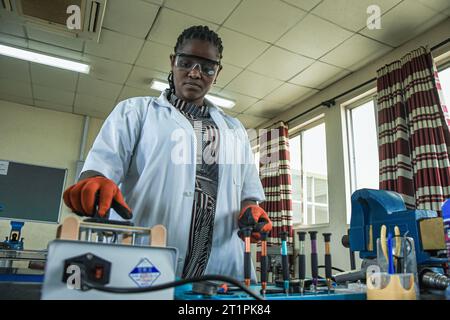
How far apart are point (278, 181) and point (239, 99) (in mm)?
1103

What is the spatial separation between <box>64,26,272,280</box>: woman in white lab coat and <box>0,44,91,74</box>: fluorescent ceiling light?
2756 mm

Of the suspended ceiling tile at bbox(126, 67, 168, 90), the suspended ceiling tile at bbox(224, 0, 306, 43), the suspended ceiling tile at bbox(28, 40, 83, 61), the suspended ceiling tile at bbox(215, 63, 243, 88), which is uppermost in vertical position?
the suspended ceiling tile at bbox(28, 40, 83, 61)

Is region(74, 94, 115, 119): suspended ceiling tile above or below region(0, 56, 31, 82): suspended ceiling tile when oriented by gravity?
below

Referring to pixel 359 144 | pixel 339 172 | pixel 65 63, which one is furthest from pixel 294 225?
pixel 65 63

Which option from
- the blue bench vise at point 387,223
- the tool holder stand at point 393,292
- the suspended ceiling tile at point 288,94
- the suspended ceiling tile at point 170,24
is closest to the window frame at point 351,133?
the suspended ceiling tile at point 288,94

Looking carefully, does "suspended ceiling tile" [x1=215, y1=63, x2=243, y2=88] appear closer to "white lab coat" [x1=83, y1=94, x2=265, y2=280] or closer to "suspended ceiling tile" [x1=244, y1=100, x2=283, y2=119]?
"suspended ceiling tile" [x1=244, y1=100, x2=283, y2=119]

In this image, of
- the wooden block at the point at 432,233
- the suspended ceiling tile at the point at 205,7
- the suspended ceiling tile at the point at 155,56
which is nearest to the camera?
the wooden block at the point at 432,233

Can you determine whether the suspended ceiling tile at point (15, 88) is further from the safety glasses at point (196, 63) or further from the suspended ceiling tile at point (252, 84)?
the safety glasses at point (196, 63)

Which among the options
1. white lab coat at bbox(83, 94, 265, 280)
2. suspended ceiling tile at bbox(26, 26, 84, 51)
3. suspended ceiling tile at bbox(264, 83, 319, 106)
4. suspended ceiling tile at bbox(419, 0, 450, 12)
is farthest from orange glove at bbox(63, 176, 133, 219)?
suspended ceiling tile at bbox(264, 83, 319, 106)

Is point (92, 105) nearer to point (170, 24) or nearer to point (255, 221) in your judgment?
point (170, 24)

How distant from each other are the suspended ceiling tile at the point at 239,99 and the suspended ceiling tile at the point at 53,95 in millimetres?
1840

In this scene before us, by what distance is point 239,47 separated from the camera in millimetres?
3127

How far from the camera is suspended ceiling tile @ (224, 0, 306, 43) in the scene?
2.61 m

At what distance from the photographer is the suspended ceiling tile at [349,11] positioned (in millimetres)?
2532
